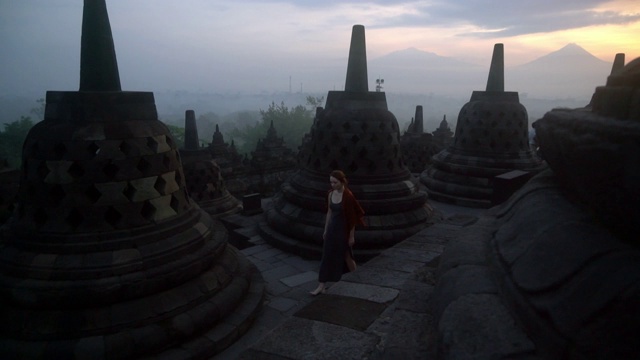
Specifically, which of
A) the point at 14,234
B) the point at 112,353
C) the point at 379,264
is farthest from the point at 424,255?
the point at 14,234

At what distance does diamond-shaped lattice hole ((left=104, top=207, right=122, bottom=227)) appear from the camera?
412 cm

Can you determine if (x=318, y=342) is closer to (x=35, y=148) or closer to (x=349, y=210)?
(x=349, y=210)

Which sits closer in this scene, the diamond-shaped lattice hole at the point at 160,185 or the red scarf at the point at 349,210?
the diamond-shaped lattice hole at the point at 160,185

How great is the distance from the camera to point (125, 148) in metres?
4.25

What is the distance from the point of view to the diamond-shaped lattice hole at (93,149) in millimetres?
4090

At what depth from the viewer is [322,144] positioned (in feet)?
24.6

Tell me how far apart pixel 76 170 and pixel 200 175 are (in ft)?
26.1

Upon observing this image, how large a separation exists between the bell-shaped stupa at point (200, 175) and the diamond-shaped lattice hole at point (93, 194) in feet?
25.3

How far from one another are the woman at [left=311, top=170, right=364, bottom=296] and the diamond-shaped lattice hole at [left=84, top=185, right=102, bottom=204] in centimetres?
263

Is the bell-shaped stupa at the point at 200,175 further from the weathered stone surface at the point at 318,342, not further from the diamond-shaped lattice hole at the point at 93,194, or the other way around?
the weathered stone surface at the point at 318,342

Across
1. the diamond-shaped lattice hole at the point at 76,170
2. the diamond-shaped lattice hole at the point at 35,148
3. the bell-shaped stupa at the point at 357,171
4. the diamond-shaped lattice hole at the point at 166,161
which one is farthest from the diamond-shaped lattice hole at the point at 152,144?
the bell-shaped stupa at the point at 357,171

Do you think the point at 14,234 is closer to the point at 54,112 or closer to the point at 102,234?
the point at 102,234

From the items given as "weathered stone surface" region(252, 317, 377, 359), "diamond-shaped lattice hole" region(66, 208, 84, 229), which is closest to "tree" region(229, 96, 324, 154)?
"diamond-shaped lattice hole" region(66, 208, 84, 229)

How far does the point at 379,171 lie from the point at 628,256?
6101 millimetres
